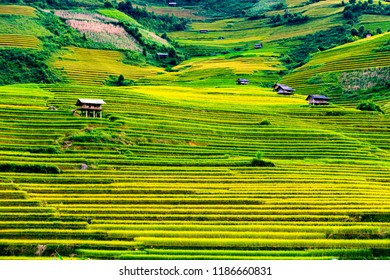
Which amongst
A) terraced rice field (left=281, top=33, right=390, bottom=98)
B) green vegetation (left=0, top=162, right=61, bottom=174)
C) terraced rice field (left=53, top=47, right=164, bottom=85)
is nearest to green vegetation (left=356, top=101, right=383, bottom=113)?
terraced rice field (left=281, top=33, right=390, bottom=98)

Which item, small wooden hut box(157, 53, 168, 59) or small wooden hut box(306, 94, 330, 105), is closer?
small wooden hut box(306, 94, 330, 105)

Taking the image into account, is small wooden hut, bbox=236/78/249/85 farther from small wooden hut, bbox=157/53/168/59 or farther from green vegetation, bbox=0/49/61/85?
small wooden hut, bbox=157/53/168/59

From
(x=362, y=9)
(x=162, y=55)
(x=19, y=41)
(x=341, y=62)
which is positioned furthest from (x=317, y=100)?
(x=362, y=9)

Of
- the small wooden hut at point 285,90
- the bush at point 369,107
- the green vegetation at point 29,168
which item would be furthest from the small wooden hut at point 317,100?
the green vegetation at point 29,168

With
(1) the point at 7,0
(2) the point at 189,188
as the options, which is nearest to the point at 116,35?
(1) the point at 7,0

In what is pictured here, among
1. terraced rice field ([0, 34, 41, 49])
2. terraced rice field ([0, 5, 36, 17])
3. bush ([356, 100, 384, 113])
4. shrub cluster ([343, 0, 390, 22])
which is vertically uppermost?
shrub cluster ([343, 0, 390, 22])

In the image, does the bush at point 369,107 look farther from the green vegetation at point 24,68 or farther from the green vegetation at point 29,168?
the green vegetation at point 24,68

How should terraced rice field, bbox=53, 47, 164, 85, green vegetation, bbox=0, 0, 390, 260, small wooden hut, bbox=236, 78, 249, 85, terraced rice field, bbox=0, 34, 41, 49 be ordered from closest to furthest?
1. green vegetation, bbox=0, 0, 390, 260
2. small wooden hut, bbox=236, 78, 249, 85
3. terraced rice field, bbox=53, 47, 164, 85
4. terraced rice field, bbox=0, 34, 41, 49

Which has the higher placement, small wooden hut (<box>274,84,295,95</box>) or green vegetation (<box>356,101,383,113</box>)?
small wooden hut (<box>274,84,295,95</box>)
